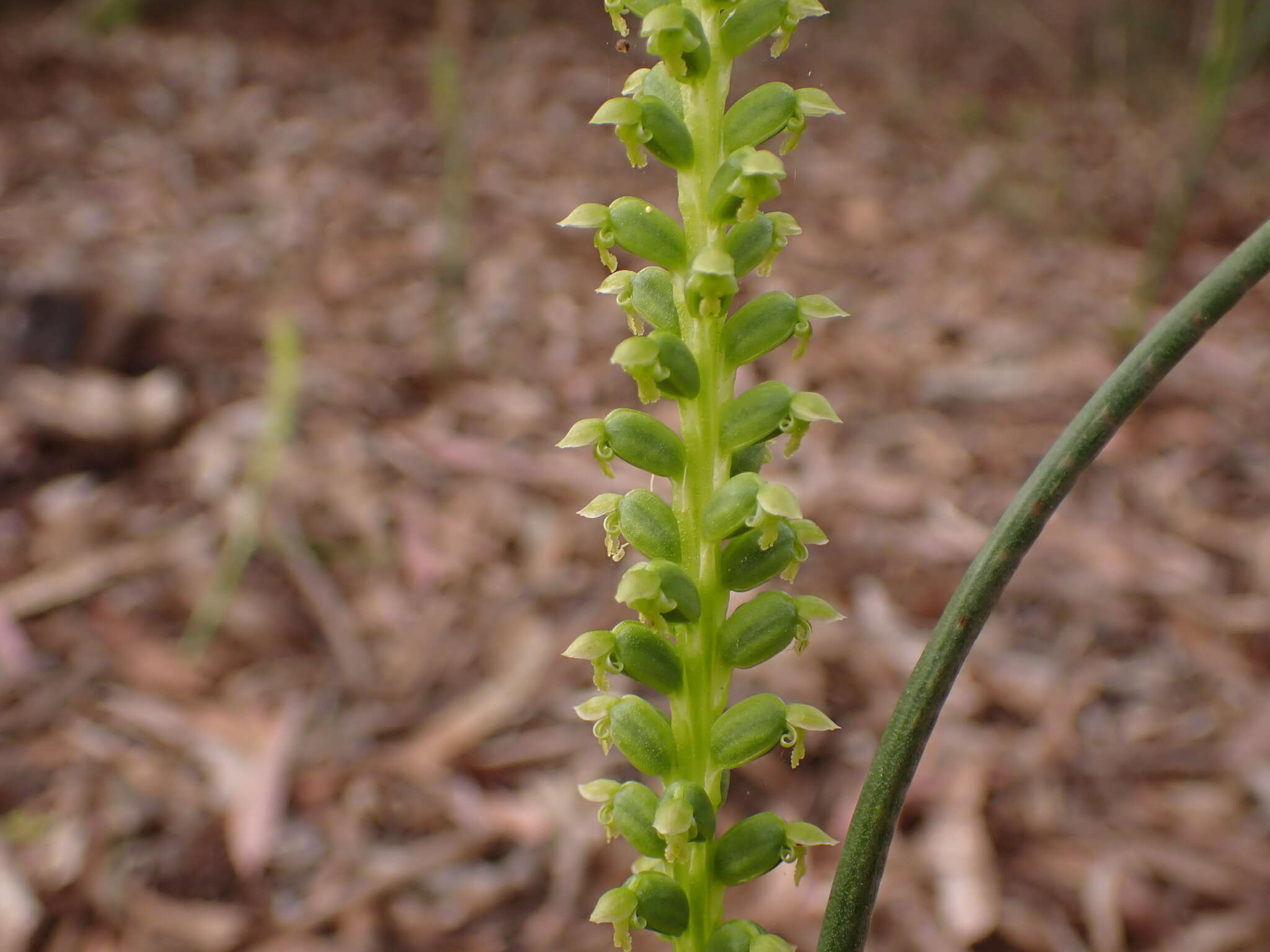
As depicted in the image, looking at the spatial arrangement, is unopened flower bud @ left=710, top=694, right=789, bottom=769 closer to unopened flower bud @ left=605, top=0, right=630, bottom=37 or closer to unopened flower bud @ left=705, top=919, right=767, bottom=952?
unopened flower bud @ left=705, top=919, right=767, bottom=952

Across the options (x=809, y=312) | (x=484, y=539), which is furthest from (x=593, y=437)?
(x=484, y=539)

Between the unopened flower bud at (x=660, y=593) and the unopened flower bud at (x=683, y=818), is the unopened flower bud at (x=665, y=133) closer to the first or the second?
the unopened flower bud at (x=660, y=593)

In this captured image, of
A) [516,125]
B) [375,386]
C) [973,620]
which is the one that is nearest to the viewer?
[973,620]

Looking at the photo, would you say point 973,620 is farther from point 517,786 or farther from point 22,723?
point 22,723

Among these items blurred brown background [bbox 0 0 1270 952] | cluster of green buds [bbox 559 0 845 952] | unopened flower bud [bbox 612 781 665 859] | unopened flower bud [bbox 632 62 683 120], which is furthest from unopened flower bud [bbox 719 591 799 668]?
blurred brown background [bbox 0 0 1270 952]

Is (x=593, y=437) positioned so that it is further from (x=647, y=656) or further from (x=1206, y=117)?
(x=1206, y=117)

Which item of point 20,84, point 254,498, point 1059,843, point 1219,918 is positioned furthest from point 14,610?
point 20,84
